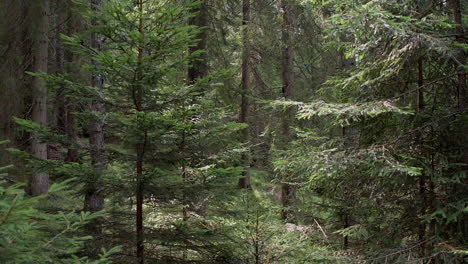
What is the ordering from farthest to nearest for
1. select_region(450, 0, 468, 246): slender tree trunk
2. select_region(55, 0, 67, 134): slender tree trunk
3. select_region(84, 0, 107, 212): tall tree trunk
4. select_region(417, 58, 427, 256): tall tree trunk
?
select_region(55, 0, 67, 134): slender tree trunk, select_region(417, 58, 427, 256): tall tree trunk, select_region(450, 0, 468, 246): slender tree trunk, select_region(84, 0, 107, 212): tall tree trunk

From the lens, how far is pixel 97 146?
4363 mm

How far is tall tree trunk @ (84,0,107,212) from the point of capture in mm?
4074

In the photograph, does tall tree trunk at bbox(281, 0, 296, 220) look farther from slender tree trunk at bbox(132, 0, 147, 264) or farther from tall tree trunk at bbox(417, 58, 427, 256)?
slender tree trunk at bbox(132, 0, 147, 264)

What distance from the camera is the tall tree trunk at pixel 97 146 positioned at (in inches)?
160

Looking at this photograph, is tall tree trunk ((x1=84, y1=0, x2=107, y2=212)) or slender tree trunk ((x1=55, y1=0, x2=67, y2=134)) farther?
slender tree trunk ((x1=55, y1=0, x2=67, y2=134))

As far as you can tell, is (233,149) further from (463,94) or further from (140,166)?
(463,94)

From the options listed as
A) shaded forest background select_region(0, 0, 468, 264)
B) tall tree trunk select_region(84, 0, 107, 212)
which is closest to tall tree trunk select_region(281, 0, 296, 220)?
shaded forest background select_region(0, 0, 468, 264)

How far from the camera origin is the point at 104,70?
3895 mm

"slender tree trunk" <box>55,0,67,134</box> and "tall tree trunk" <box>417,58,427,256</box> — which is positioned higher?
"slender tree trunk" <box>55,0,67,134</box>

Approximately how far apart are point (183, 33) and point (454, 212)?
4.00 meters

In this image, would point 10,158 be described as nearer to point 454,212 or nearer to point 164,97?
point 164,97

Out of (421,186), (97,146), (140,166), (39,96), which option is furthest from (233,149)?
(39,96)

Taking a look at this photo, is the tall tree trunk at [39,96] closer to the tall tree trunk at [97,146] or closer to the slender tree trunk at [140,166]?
the tall tree trunk at [97,146]

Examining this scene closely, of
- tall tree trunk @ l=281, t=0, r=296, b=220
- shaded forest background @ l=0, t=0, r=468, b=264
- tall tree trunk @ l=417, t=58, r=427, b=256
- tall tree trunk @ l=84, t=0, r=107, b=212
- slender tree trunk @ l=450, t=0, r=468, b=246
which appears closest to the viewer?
shaded forest background @ l=0, t=0, r=468, b=264
